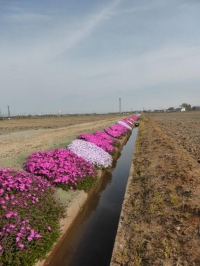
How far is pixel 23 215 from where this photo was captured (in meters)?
5.95

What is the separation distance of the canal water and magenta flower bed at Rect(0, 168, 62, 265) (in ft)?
2.12

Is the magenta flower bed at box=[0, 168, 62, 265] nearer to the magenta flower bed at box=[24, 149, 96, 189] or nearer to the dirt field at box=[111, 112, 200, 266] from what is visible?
the magenta flower bed at box=[24, 149, 96, 189]

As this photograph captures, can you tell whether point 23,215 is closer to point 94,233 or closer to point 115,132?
point 94,233

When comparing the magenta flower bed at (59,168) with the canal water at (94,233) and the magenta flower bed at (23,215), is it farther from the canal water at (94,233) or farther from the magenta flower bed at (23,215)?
the magenta flower bed at (23,215)

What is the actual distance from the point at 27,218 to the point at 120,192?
18.6 feet

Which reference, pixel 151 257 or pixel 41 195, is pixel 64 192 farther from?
pixel 151 257

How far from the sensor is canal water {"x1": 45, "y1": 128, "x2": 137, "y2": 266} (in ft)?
20.1

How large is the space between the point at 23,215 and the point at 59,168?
372cm

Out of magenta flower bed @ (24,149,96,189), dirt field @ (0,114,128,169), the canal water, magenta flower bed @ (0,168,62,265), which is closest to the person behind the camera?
magenta flower bed @ (0,168,62,265)

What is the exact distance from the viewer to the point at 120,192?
1098 centimetres

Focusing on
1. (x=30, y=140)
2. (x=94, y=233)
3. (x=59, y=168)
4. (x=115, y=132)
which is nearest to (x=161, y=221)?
(x=94, y=233)

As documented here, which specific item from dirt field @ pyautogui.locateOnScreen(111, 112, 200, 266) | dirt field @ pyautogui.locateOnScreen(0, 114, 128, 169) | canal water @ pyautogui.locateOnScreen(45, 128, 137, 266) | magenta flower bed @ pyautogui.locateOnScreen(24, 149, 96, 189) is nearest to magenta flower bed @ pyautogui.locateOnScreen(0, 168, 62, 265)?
canal water @ pyautogui.locateOnScreen(45, 128, 137, 266)

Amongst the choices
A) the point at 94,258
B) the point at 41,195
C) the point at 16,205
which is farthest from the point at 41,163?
the point at 94,258

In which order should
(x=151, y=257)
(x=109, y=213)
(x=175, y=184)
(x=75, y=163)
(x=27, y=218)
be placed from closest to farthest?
(x=151, y=257), (x=27, y=218), (x=109, y=213), (x=175, y=184), (x=75, y=163)
